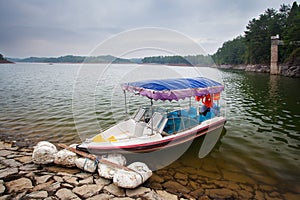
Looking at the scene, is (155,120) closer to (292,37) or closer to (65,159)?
(65,159)

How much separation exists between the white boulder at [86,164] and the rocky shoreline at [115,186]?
133 millimetres

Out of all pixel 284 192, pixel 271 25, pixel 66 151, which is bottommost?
pixel 284 192

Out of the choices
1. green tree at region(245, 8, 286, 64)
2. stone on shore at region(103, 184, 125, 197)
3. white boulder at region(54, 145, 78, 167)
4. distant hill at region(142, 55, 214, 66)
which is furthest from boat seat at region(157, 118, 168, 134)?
green tree at region(245, 8, 286, 64)

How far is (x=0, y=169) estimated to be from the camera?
241 inches

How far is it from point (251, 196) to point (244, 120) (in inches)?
297

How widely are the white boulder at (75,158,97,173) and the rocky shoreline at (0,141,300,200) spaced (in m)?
0.13

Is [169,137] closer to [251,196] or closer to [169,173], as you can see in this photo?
[169,173]

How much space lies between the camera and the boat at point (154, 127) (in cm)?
689

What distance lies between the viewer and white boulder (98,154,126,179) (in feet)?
18.9

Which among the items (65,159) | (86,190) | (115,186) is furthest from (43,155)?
(115,186)

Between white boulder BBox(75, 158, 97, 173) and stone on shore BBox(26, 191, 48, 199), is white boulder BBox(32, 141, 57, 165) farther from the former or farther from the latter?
stone on shore BBox(26, 191, 48, 199)

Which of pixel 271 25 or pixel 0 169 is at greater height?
pixel 271 25

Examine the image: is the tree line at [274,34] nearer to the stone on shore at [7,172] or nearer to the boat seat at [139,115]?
the boat seat at [139,115]

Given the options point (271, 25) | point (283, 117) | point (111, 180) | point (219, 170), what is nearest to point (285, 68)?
point (271, 25)
